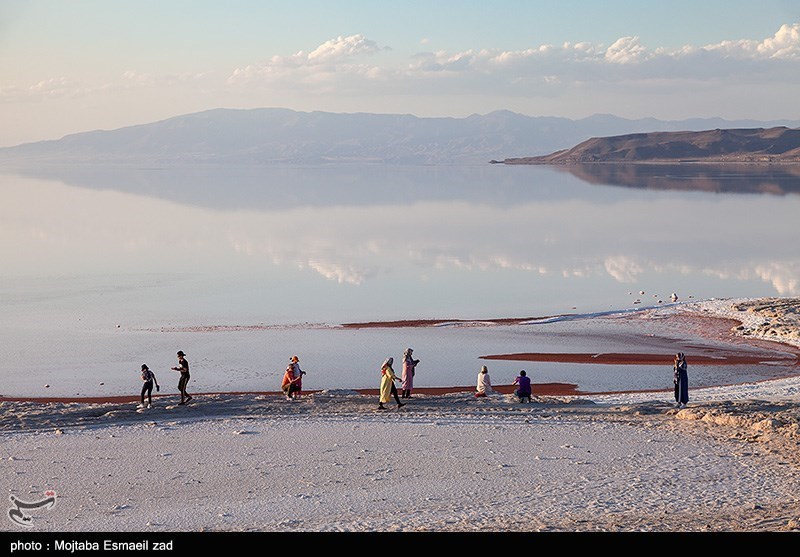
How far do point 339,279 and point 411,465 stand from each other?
3243 cm

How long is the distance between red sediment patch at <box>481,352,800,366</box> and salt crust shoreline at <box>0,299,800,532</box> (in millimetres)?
7319

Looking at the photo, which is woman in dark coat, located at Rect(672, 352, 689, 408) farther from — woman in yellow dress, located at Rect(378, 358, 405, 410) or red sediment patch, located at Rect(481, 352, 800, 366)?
red sediment patch, located at Rect(481, 352, 800, 366)

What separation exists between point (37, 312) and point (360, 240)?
1152 inches

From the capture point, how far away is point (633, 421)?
18797 millimetres

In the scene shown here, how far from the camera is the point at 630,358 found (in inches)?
1153

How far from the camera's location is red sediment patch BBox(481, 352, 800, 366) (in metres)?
28.3

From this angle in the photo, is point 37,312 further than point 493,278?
No

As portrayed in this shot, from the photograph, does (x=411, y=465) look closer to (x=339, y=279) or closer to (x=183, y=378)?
(x=183, y=378)

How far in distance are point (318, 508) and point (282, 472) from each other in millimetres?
1843

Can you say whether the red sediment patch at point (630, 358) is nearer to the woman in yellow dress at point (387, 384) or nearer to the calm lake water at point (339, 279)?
the calm lake water at point (339, 279)

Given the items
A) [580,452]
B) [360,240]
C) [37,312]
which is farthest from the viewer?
[360,240]

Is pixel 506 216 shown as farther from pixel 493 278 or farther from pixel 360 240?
pixel 493 278

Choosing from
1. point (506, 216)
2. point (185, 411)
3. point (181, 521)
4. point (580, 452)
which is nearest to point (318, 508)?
point (181, 521)

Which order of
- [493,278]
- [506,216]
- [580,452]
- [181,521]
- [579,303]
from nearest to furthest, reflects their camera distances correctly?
[181,521] → [580,452] → [579,303] → [493,278] → [506,216]
